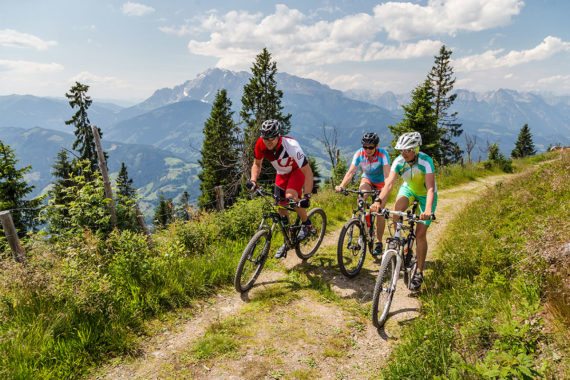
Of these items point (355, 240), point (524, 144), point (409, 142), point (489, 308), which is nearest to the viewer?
point (489, 308)

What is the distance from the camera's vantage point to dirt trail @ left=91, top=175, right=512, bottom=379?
A: 4293mm

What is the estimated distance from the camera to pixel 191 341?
4.90 metres

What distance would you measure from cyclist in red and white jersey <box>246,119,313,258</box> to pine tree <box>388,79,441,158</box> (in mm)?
28405

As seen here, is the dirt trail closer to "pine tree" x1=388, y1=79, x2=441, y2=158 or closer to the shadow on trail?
the shadow on trail

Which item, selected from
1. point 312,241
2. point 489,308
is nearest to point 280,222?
point 312,241

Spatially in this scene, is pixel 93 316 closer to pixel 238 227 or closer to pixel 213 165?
pixel 238 227

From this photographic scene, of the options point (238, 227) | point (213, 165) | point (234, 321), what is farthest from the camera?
point (213, 165)

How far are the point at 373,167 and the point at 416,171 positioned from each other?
1.81m

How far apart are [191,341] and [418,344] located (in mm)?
3338

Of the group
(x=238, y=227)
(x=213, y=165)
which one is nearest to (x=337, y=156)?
(x=213, y=165)

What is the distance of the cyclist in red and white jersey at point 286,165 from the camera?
6355 mm

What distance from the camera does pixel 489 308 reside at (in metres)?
4.22

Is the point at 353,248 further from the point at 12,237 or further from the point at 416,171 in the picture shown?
the point at 12,237

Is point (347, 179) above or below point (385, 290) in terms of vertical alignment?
above
